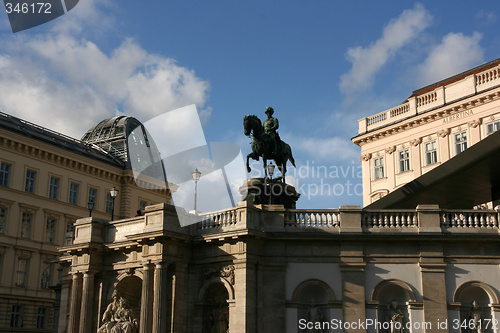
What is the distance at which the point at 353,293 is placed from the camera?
28.1m

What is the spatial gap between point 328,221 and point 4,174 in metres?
37.5

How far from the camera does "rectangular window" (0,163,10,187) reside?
56.4 meters

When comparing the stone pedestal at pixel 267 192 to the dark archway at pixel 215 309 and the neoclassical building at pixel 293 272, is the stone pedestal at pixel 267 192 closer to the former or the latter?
the neoclassical building at pixel 293 272

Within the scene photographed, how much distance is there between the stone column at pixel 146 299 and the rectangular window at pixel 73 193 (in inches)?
1421

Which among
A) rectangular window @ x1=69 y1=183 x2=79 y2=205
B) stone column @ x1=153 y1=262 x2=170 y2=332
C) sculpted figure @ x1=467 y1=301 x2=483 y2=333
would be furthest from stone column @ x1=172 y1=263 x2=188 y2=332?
rectangular window @ x1=69 y1=183 x2=79 y2=205

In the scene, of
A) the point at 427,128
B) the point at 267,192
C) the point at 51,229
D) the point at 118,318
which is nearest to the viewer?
the point at 118,318

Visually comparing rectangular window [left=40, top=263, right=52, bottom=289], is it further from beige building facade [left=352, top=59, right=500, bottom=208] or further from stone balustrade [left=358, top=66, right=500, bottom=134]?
stone balustrade [left=358, top=66, right=500, bottom=134]

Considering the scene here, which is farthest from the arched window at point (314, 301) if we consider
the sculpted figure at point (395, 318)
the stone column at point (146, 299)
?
the stone column at point (146, 299)

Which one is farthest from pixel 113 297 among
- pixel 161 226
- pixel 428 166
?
pixel 428 166

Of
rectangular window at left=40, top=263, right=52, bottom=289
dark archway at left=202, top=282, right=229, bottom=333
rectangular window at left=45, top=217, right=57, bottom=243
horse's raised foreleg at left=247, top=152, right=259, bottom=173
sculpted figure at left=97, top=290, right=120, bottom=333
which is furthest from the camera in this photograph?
rectangular window at left=45, top=217, right=57, bottom=243

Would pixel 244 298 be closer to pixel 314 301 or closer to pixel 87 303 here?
pixel 314 301

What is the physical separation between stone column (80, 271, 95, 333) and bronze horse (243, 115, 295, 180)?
32.7 ft

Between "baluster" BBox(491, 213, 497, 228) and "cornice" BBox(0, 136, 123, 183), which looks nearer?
"baluster" BBox(491, 213, 497, 228)

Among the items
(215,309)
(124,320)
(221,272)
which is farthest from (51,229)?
(221,272)
